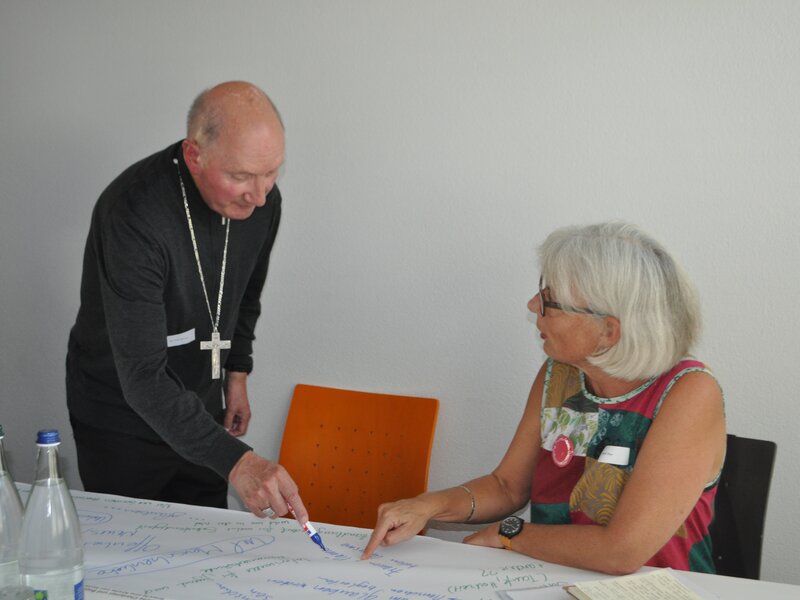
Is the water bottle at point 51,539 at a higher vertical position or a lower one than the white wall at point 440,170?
lower

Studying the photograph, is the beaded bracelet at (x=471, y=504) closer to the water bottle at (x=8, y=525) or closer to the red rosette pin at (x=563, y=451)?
the red rosette pin at (x=563, y=451)

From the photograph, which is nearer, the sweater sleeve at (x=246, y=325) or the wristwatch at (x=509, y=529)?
the wristwatch at (x=509, y=529)

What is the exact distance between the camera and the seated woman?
5.85 feet

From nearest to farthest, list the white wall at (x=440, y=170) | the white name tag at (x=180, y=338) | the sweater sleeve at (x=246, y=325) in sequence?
the white name tag at (x=180, y=338), the white wall at (x=440, y=170), the sweater sleeve at (x=246, y=325)

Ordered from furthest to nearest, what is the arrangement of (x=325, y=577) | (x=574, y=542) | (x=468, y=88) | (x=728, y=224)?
1. (x=468, y=88)
2. (x=728, y=224)
3. (x=574, y=542)
4. (x=325, y=577)

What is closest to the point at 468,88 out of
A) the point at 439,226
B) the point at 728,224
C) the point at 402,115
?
the point at 402,115

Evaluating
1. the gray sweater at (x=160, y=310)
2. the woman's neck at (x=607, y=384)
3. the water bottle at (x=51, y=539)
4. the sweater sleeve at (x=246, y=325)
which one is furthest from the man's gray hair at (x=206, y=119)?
the woman's neck at (x=607, y=384)

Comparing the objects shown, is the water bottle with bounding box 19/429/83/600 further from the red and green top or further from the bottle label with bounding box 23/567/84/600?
the red and green top

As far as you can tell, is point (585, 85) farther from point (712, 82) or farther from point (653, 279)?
point (653, 279)

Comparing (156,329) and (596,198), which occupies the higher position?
(596,198)

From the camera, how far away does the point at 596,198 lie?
2.82 meters

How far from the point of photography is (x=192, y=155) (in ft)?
7.33

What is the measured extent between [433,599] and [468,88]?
1926 millimetres

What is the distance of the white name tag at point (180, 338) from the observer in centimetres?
236
